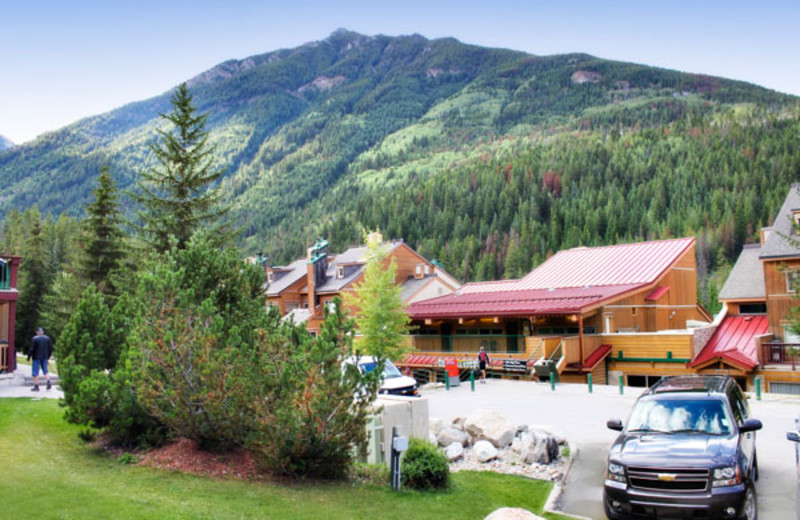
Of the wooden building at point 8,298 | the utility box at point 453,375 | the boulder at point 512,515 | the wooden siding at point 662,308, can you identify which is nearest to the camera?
the boulder at point 512,515

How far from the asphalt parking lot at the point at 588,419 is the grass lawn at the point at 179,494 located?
39.8 inches

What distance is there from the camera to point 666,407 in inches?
388

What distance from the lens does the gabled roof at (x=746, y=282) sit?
109 feet

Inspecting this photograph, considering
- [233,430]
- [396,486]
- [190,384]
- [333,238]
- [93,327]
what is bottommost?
[396,486]

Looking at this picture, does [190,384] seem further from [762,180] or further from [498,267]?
[762,180]

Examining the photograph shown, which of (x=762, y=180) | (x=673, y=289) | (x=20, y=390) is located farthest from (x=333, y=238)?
(x=20, y=390)

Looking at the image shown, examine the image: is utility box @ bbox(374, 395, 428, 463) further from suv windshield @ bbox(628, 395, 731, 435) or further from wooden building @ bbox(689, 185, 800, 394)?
wooden building @ bbox(689, 185, 800, 394)

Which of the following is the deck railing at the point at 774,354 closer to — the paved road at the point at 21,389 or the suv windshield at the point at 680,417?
the suv windshield at the point at 680,417

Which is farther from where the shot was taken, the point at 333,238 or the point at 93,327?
the point at 333,238

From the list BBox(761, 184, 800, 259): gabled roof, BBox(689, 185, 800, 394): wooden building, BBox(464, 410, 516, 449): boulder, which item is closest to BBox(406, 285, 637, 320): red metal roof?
BBox(689, 185, 800, 394): wooden building

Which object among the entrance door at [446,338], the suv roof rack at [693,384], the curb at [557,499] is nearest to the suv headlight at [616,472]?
the curb at [557,499]

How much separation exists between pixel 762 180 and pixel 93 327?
140364 mm

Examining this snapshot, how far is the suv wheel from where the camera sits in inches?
316

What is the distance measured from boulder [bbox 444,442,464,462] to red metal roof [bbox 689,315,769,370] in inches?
785
